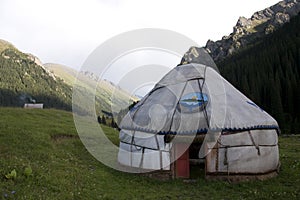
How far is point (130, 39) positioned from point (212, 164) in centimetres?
544

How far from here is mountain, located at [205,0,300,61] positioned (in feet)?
476

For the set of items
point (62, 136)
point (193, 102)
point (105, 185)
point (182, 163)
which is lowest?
point (105, 185)

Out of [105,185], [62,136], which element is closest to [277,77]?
[62,136]

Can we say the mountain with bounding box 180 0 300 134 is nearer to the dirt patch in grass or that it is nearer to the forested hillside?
the forested hillside

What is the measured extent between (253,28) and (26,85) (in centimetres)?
12451

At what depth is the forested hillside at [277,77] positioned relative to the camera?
186ft

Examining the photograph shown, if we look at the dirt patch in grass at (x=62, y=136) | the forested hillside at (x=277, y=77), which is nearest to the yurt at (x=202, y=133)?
the dirt patch in grass at (x=62, y=136)

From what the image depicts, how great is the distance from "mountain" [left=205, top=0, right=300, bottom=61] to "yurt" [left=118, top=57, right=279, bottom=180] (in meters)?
134

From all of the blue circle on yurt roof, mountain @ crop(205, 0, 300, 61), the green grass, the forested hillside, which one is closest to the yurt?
the blue circle on yurt roof

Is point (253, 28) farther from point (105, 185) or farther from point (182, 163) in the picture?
point (105, 185)

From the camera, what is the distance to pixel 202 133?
10461mm

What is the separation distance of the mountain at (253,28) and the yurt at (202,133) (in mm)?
133631

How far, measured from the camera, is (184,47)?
11.8 meters

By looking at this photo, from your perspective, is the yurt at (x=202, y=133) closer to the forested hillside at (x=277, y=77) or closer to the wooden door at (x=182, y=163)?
the wooden door at (x=182, y=163)
